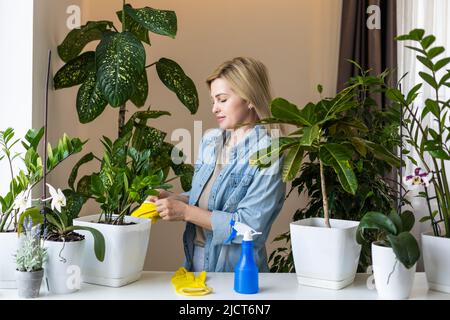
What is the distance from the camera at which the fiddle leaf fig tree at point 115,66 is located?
1.61 m

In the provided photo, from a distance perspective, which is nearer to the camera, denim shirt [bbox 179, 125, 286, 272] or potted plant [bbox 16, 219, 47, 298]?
potted plant [bbox 16, 219, 47, 298]

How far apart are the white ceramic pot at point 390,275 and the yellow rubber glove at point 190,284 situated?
409mm

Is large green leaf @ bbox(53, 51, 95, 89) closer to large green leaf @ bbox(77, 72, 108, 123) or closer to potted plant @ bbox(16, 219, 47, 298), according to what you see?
large green leaf @ bbox(77, 72, 108, 123)

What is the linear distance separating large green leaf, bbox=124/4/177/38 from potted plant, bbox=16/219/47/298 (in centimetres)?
89

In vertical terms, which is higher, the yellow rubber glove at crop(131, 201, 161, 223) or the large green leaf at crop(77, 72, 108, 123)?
the large green leaf at crop(77, 72, 108, 123)

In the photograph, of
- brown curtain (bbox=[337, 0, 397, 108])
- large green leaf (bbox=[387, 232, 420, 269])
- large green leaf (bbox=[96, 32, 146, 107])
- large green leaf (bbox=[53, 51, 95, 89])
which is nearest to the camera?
large green leaf (bbox=[387, 232, 420, 269])

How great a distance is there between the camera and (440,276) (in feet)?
3.84

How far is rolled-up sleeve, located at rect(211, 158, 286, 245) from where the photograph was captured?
1.48 metres

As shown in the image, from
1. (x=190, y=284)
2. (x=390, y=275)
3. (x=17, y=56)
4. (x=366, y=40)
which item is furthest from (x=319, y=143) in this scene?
(x=366, y=40)

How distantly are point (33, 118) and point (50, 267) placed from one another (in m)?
0.51

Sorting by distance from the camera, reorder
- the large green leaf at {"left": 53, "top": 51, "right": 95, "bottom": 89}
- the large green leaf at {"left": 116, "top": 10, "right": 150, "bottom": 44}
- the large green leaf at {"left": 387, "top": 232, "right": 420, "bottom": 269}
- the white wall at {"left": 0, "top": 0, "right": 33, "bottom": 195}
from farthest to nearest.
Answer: the large green leaf at {"left": 116, "top": 10, "right": 150, "bottom": 44}
the large green leaf at {"left": 53, "top": 51, "right": 95, "bottom": 89}
the white wall at {"left": 0, "top": 0, "right": 33, "bottom": 195}
the large green leaf at {"left": 387, "top": 232, "right": 420, "bottom": 269}

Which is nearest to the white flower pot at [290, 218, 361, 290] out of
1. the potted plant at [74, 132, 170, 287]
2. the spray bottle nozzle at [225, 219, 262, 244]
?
A: the spray bottle nozzle at [225, 219, 262, 244]

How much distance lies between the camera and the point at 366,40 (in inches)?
122
